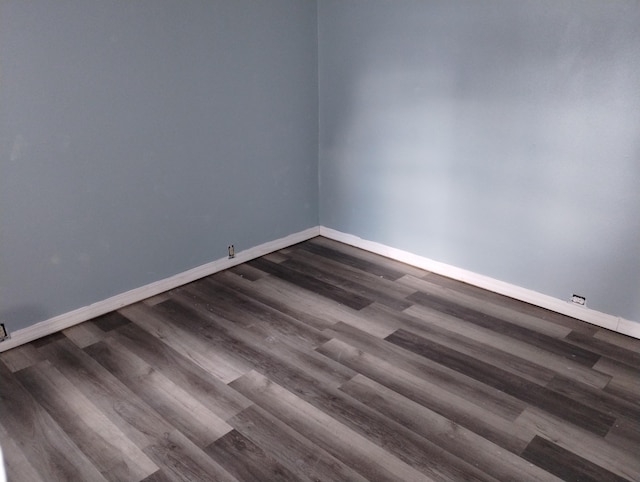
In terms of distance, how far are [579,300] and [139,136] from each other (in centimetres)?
271

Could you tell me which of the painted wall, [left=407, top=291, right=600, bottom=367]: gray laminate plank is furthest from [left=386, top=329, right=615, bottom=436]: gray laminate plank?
the painted wall

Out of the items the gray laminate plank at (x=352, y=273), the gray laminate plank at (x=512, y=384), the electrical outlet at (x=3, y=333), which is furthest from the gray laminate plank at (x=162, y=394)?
the gray laminate plank at (x=352, y=273)

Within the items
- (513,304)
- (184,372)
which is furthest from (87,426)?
(513,304)

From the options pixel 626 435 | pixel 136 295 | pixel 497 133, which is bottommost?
pixel 626 435

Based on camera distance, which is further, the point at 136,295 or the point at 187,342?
the point at 136,295

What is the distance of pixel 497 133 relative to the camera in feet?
10.1

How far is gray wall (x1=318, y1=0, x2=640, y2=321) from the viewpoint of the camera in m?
2.68

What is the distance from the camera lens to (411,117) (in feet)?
11.3

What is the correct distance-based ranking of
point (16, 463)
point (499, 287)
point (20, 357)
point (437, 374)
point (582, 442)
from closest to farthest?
point (16, 463), point (582, 442), point (437, 374), point (20, 357), point (499, 287)

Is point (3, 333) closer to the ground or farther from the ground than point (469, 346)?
farther from the ground

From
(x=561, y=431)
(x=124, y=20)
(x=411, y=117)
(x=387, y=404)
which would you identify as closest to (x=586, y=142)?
(x=411, y=117)

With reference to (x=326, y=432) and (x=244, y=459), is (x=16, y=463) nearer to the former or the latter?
(x=244, y=459)

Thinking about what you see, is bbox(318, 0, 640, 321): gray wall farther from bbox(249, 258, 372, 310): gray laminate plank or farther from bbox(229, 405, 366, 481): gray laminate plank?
bbox(229, 405, 366, 481): gray laminate plank

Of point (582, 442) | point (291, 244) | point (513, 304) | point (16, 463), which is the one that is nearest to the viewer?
point (16, 463)
